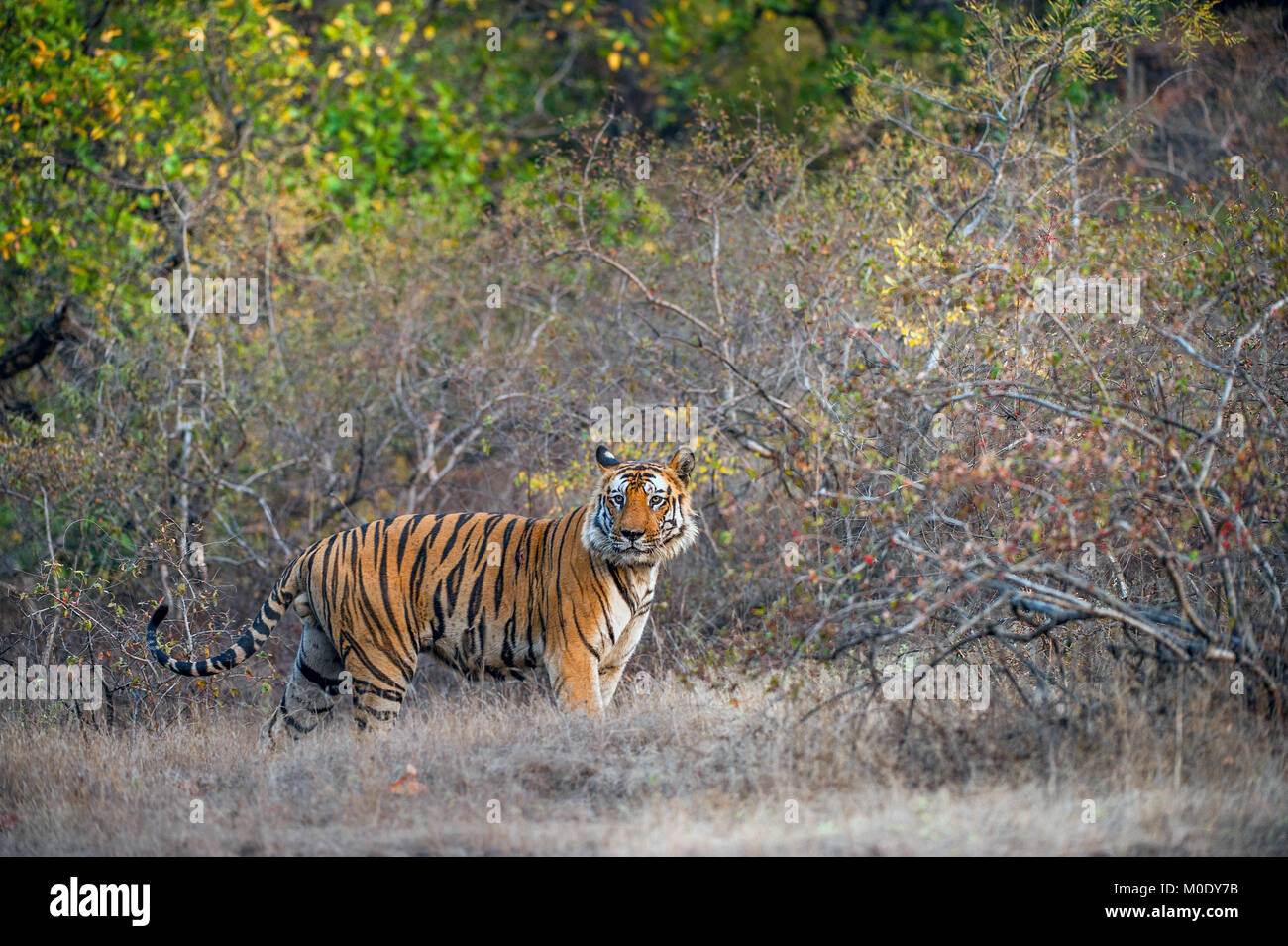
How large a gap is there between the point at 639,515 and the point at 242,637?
8.65 feet

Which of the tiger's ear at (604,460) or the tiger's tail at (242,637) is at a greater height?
the tiger's ear at (604,460)

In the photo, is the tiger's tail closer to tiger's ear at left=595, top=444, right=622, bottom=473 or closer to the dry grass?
the dry grass

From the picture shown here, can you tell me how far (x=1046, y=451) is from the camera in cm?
620

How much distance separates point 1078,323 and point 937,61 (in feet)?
33.6

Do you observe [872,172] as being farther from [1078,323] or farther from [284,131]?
[284,131]

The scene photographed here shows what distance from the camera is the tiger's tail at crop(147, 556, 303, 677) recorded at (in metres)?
7.85

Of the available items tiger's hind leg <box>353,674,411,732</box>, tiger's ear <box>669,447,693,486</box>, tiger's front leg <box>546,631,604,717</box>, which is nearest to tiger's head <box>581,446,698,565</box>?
tiger's ear <box>669,447,693,486</box>

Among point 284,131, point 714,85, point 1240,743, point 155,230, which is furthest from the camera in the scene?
point 714,85

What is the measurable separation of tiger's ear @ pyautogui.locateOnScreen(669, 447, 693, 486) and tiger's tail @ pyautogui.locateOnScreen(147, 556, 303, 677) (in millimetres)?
2599

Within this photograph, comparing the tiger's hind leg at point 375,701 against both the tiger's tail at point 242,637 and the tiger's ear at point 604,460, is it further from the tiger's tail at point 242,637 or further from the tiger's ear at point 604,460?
the tiger's ear at point 604,460

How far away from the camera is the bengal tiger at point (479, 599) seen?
7.96 m

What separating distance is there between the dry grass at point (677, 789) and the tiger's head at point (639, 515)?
98 centimetres

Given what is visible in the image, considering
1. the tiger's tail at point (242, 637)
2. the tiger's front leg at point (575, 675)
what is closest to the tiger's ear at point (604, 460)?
the tiger's front leg at point (575, 675)

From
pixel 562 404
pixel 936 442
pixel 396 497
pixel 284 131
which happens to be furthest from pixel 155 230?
pixel 936 442
